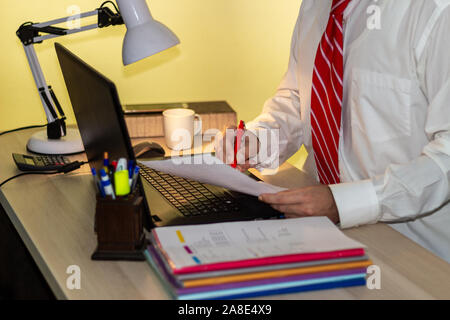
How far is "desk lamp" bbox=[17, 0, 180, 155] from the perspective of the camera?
1304 millimetres

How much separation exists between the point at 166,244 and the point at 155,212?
209 millimetres

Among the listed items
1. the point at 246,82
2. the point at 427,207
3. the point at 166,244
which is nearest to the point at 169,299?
the point at 166,244

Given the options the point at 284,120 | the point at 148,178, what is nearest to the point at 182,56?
the point at 284,120

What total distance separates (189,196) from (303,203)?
0.86 feet

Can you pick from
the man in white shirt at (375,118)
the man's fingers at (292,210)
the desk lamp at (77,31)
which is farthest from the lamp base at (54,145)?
the man's fingers at (292,210)

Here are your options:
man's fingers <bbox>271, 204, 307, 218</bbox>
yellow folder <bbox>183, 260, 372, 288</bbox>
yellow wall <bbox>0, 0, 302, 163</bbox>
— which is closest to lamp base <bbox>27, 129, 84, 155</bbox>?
yellow wall <bbox>0, 0, 302, 163</bbox>

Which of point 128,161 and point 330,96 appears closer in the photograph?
point 128,161

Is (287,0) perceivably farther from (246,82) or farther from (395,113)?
(395,113)

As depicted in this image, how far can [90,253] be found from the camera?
3.22 ft

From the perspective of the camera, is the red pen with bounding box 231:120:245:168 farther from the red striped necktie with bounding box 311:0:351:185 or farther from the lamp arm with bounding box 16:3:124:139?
the lamp arm with bounding box 16:3:124:139

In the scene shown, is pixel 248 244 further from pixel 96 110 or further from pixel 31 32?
pixel 31 32

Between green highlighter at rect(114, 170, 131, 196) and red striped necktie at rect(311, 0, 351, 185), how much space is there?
672 millimetres
